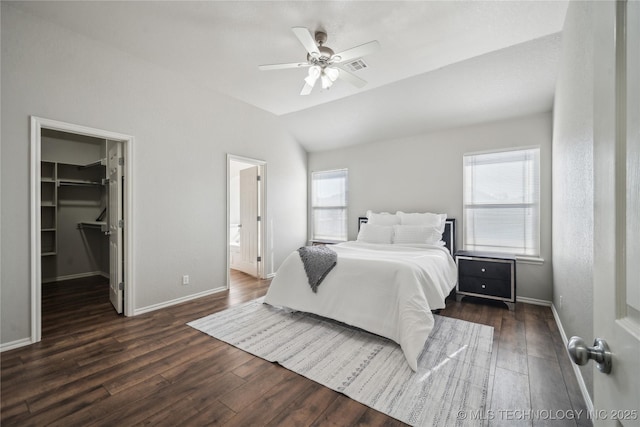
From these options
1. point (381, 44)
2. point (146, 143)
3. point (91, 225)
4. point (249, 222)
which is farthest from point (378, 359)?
point (91, 225)

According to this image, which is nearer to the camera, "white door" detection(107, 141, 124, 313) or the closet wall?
"white door" detection(107, 141, 124, 313)

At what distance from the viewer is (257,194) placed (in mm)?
4898

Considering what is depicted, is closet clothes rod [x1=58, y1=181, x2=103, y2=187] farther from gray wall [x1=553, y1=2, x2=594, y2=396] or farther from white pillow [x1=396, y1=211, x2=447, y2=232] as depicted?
gray wall [x1=553, y1=2, x2=594, y2=396]

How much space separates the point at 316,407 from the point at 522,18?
351 cm

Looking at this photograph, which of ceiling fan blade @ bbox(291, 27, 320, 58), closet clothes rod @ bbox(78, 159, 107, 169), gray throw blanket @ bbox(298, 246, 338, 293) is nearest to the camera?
ceiling fan blade @ bbox(291, 27, 320, 58)

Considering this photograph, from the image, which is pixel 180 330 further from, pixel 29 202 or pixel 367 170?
pixel 367 170

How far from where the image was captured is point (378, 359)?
219 centimetres

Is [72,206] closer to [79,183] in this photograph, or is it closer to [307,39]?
[79,183]

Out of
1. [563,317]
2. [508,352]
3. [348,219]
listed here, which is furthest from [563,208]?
[348,219]

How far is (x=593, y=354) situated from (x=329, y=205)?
200 inches

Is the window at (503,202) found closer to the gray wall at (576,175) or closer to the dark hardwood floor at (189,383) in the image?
the gray wall at (576,175)

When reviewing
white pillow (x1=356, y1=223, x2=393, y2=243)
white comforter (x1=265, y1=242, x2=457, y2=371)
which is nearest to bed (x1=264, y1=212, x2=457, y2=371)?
white comforter (x1=265, y1=242, x2=457, y2=371)

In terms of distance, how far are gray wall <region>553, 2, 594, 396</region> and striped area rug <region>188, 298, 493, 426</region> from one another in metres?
0.73

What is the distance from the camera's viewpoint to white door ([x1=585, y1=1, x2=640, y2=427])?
46 cm
